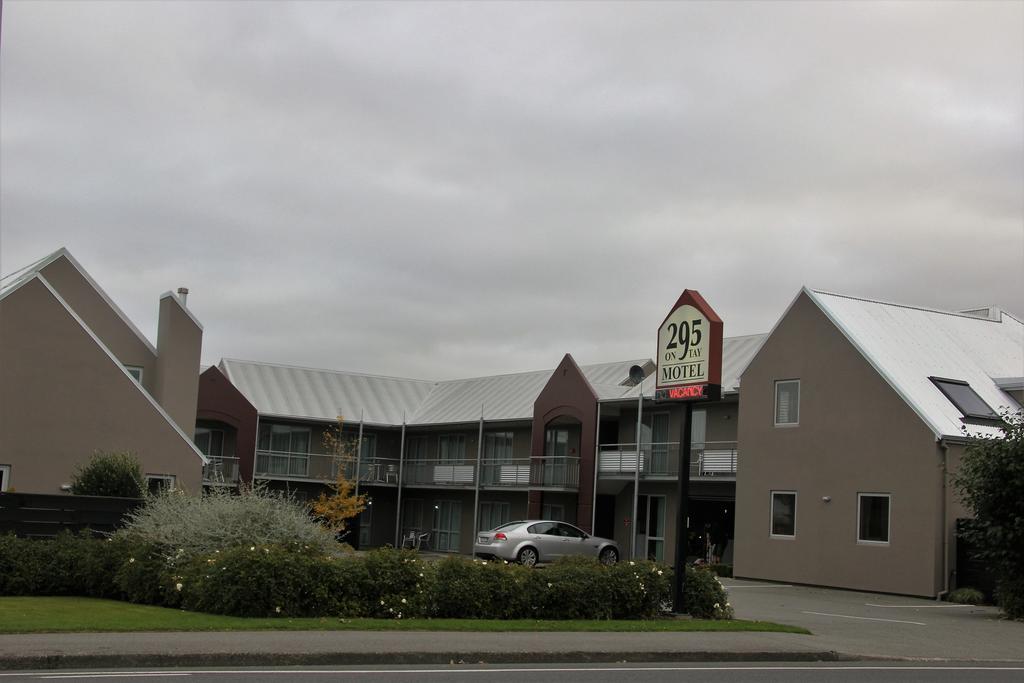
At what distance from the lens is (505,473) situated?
44.4 m

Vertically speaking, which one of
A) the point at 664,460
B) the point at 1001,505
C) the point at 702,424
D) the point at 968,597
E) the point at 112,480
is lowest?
the point at 968,597

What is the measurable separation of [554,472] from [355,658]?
2875 cm

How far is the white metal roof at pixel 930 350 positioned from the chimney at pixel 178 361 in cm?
1749

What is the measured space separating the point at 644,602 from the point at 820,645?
10.7 feet

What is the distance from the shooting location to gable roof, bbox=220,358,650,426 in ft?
154

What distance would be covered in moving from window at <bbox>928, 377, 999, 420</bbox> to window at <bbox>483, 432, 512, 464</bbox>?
20.9 metres

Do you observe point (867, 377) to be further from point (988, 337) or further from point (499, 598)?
point (499, 598)

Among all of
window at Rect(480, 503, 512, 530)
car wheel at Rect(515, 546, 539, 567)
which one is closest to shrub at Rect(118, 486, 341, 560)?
car wheel at Rect(515, 546, 539, 567)

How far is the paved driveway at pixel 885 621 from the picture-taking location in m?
16.1

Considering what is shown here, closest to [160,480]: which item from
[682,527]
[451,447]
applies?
[682,527]

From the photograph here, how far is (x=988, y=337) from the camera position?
33156 mm

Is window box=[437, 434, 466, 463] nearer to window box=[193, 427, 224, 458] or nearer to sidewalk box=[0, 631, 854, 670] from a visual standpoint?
window box=[193, 427, 224, 458]

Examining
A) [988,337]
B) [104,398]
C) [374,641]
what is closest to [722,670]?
[374,641]

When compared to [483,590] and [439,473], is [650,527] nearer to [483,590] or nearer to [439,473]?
[439,473]
